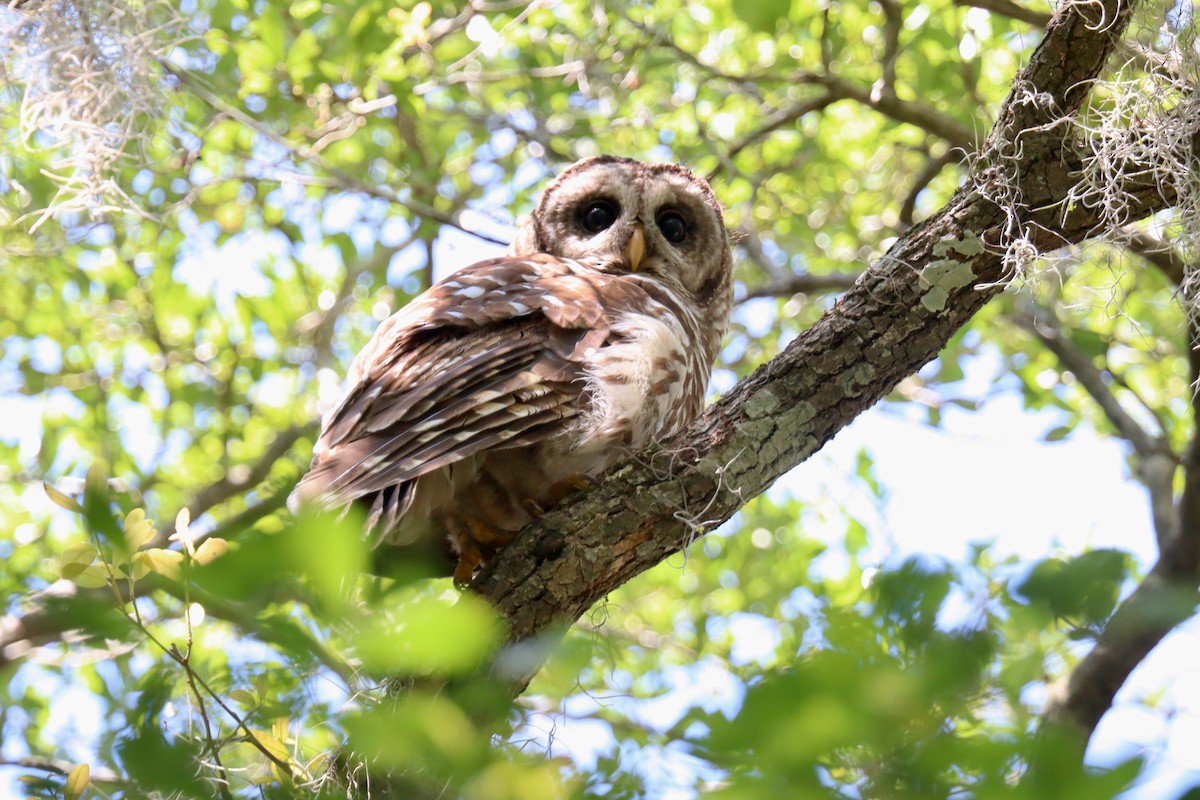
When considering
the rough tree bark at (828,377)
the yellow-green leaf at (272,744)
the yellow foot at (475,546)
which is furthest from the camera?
the yellow foot at (475,546)

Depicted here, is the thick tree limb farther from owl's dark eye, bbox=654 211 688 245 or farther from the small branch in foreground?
the small branch in foreground

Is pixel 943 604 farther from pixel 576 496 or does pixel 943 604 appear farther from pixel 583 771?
pixel 576 496

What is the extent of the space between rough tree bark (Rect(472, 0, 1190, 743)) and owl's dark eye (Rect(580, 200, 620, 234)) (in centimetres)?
190

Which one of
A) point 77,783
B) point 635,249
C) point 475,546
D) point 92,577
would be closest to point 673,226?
point 635,249

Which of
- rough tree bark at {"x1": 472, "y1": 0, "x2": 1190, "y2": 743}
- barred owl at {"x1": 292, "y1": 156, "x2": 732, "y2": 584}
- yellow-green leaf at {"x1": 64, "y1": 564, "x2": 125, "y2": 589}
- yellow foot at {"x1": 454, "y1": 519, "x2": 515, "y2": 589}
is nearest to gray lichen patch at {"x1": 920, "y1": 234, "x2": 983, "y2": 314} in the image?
rough tree bark at {"x1": 472, "y1": 0, "x2": 1190, "y2": 743}

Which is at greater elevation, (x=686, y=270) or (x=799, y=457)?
(x=686, y=270)

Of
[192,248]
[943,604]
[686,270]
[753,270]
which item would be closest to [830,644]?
[943,604]

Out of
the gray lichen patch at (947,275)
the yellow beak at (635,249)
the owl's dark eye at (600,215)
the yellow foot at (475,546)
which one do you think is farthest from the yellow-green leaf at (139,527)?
the owl's dark eye at (600,215)

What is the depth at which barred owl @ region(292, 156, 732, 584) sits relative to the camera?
2.59 meters

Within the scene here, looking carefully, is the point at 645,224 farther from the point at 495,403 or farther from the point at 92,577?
the point at 92,577

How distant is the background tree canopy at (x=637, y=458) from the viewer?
3.34ft

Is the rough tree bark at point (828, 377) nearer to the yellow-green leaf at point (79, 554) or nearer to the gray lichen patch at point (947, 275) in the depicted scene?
the gray lichen patch at point (947, 275)

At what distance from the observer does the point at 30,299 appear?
21.2ft

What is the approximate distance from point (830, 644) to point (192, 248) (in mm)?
5683
